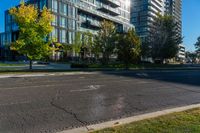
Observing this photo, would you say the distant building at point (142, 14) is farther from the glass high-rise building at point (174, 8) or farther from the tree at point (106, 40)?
the tree at point (106, 40)

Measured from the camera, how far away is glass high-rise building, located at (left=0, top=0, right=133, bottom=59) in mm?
66500

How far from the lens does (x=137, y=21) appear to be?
13138 centimetres

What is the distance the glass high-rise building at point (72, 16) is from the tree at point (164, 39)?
21.3 metres

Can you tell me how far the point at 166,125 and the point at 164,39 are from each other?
59588 mm

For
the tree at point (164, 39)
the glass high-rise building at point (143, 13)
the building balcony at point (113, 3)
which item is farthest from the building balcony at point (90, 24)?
the glass high-rise building at point (143, 13)

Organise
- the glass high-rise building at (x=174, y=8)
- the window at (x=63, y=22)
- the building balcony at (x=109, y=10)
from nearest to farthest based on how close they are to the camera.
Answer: the window at (x=63, y=22) < the building balcony at (x=109, y=10) < the glass high-rise building at (x=174, y=8)

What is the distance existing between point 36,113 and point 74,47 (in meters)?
53.9

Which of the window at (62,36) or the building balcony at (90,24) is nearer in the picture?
the window at (62,36)

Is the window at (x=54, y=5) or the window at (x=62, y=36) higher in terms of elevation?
the window at (x=54, y=5)

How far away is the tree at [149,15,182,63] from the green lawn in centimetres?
5769

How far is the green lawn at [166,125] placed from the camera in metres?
6.16

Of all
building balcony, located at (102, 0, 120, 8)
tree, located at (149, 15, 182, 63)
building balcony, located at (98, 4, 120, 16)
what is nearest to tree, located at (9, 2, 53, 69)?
tree, located at (149, 15, 182, 63)

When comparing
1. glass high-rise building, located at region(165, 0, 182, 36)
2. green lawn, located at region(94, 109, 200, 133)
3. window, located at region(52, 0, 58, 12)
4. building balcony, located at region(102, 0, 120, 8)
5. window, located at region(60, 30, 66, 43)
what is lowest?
green lawn, located at region(94, 109, 200, 133)

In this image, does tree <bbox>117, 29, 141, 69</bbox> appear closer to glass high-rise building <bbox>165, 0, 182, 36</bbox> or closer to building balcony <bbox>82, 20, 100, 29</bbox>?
building balcony <bbox>82, 20, 100, 29</bbox>
